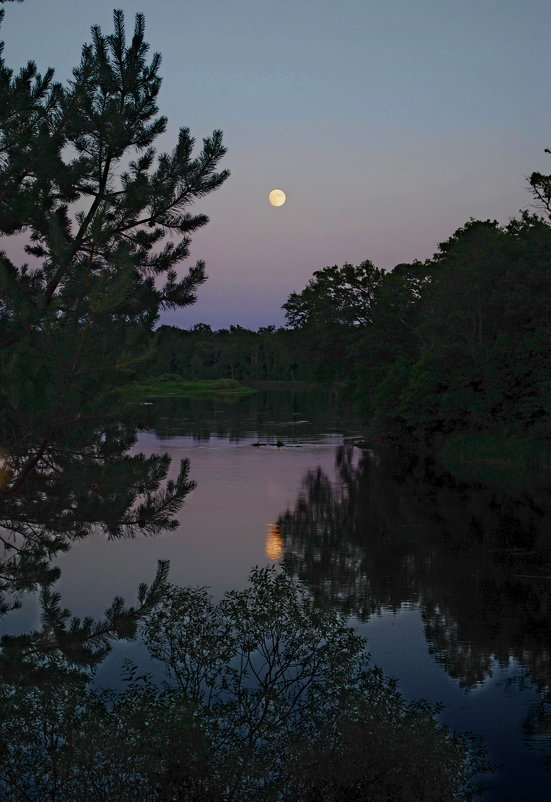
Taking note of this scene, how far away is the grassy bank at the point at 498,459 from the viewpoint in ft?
149

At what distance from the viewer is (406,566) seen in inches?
1074

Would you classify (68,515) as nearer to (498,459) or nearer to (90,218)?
(90,218)

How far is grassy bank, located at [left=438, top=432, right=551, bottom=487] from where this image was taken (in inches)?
1789

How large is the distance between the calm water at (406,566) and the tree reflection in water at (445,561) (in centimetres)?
6

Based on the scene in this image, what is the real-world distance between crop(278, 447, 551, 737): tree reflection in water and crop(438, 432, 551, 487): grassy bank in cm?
236

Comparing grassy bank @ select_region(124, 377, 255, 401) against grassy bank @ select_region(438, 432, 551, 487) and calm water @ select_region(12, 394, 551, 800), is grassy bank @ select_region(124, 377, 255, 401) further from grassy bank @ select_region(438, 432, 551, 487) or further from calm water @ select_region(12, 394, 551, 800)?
calm water @ select_region(12, 394, 551, 800)

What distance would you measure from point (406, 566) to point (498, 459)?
81.3 feet

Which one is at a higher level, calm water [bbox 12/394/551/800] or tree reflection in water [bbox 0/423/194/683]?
tree reflection in water [bbox 0/423/194/683]

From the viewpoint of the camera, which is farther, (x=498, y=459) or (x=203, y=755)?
(x=498, y=459)

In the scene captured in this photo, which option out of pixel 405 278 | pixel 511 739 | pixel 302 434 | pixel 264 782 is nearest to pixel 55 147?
pixel 264 782

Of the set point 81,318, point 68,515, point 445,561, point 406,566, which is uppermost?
point 81,318

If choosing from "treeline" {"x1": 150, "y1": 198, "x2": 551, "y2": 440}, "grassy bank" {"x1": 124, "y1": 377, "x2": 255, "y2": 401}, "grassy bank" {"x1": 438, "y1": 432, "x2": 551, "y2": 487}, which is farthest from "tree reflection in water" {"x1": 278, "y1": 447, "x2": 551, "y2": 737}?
"grassy bank" {"x1": 124, "y1": 377, "x2": 255, "y2": 401}

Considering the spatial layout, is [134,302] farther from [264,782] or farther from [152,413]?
[264,782]

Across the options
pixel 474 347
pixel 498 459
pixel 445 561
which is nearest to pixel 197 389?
pixel 474 347
